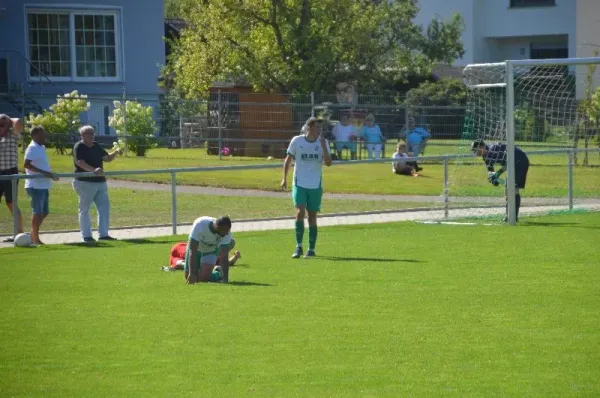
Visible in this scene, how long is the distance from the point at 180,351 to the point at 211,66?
32.3 metres

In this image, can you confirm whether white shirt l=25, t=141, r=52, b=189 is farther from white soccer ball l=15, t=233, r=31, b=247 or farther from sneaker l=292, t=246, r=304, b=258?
sneaker l=292, t=246, r=304, b=258

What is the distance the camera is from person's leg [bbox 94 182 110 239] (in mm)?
19688

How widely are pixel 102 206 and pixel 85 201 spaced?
37cm

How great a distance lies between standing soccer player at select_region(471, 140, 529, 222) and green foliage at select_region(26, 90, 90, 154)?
16485mm

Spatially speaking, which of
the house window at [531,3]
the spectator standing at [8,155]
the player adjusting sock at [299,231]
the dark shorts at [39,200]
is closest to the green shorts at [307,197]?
the player adjusting sock at [299,231]

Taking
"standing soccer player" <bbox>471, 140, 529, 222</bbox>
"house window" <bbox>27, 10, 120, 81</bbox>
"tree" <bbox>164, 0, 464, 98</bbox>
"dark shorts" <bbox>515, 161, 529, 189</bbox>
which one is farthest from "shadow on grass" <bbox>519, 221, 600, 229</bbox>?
"house window" <bbox>27, 10, 120, 81</bbox>

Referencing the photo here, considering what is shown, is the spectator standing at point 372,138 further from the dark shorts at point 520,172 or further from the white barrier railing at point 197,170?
the dark shorts at point 520,172

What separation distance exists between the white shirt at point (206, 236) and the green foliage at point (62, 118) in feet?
71.3

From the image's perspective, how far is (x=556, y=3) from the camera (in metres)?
54.9

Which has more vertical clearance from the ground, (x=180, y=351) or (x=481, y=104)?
(x=481, y=104)

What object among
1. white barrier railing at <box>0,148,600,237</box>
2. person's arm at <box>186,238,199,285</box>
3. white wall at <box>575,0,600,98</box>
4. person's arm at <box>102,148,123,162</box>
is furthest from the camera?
white wall at <box>575,0,600,98</box>

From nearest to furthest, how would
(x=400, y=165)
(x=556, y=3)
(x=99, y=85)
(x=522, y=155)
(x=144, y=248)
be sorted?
(x=144, y=248)
(x=522, y=155)
(x=400, y=165)
(x=99, y=85)
(x=556, y=3)

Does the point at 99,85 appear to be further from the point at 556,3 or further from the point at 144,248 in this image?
the point at 144,248

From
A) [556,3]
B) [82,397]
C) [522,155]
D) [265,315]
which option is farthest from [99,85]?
[82,397]
